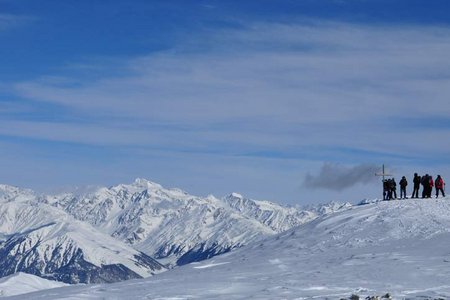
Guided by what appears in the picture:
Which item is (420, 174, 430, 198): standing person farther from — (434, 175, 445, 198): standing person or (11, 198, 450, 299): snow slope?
(11, 198, 450, 299): snow slope

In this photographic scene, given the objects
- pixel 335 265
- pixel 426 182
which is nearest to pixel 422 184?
pixel 426 182

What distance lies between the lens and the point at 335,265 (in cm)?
4678

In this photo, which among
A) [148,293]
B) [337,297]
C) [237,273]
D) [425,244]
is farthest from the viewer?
[425,244]

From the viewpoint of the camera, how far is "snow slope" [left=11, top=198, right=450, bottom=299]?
123 feet

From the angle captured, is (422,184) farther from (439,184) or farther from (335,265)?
(335,265)

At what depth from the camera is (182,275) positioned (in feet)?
171

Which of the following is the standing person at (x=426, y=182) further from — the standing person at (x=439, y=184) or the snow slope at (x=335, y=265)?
the snow slope at (x=335, y=265)

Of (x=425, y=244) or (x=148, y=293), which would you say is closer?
(x=148, y=293)

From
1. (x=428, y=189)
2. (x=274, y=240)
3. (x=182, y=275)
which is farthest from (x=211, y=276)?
(x=428, y=189)

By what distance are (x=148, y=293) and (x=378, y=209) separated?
2949 cm

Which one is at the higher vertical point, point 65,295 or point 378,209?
point 378,209

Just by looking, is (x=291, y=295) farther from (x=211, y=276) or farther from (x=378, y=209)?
(x=378, y=209)

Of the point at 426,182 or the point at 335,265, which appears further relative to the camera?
the point at 426,182

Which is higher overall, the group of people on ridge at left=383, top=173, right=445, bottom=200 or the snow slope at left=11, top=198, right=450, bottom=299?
the group of people on ridge at left=383, top=173, right=445, bottom=200
